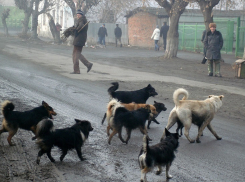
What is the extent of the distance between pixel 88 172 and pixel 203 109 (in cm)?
267

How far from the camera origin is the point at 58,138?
17.9ft

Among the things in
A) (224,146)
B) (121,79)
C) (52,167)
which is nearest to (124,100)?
(224,146)

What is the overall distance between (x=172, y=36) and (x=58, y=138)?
55.9ft

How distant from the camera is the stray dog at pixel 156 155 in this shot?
470 cm

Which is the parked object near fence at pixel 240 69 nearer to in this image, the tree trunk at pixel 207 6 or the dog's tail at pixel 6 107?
the tree trunk at pixel 207 6

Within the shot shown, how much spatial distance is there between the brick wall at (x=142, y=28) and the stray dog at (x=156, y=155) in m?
29.7

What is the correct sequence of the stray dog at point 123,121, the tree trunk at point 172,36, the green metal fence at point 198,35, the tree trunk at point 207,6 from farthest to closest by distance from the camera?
the green metal fence at point 198,35, the tree trunk at point 172,36, the tree trunk at point 207,6, the stray dog at point 123,121

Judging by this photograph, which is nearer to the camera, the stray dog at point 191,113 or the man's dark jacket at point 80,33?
the stray dog at point 191,113

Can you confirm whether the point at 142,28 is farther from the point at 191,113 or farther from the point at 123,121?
the point at 123,121

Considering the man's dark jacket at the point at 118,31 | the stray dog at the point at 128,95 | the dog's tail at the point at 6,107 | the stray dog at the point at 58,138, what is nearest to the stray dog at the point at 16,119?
the dog's tail at the point at 6,107

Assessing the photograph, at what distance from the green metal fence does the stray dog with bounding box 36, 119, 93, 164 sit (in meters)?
23.2

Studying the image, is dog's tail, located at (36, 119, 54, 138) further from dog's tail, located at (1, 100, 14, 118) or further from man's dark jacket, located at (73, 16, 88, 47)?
man's dark jacket, located at (73, 16, 88, 47)

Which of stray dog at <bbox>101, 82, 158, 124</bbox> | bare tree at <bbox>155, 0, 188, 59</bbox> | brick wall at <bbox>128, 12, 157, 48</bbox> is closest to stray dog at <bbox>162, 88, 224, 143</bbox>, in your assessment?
stray dog at <bbox>101, 82, 158, 124</bbox>

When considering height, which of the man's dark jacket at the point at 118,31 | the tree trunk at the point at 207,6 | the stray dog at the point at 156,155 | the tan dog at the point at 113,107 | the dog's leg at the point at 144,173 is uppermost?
the tree trunk at the point at 207,6
